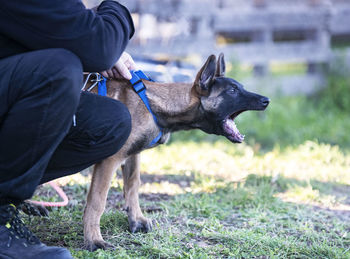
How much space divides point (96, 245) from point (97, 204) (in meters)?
0.24

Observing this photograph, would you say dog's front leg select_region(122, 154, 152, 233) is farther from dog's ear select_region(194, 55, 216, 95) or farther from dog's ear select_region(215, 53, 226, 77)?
dog's ear select_region(215, 53, 226, 77)

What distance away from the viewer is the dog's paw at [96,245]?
257cm

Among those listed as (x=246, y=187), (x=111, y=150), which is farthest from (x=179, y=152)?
(x=111, y=150)

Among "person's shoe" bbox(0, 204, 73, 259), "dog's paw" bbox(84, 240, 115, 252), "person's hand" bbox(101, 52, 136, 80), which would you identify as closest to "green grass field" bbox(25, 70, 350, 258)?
"dog's paw" bbox(84, 240, 115, 252)

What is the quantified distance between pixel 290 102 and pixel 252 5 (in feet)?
10.0

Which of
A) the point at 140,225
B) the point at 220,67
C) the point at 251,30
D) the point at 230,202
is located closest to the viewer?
the point at 140,225

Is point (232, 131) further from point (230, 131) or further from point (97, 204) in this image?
point (97, 204)

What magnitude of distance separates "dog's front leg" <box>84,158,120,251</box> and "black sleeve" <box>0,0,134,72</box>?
731mm

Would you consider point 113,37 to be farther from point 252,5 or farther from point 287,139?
point 252,5

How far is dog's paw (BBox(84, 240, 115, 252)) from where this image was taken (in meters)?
2.57

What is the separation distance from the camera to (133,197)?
3.08m

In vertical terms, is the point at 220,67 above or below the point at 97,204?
above

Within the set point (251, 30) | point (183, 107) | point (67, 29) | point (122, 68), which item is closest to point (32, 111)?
point (67, 29)

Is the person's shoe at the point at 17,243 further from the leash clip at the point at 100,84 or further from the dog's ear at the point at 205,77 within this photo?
the dog's ear at the point at 205,77
